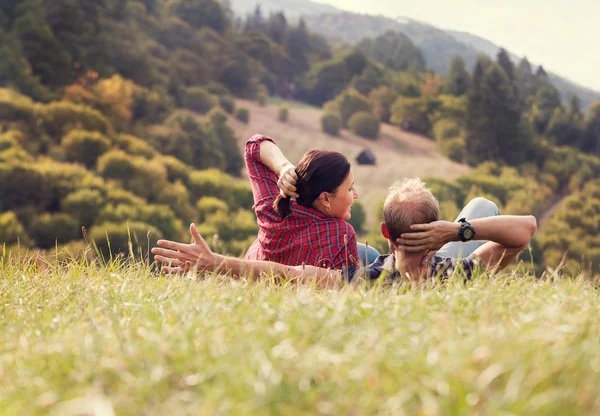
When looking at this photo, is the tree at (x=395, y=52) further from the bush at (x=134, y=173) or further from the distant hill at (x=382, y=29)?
the distant hill at (x=382, y=29)

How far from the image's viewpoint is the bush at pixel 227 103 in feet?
207

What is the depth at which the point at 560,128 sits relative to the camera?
66.4m

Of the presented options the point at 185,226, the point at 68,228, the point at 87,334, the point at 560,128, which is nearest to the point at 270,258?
the point at 87,334

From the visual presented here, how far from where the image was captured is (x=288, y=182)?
167 inches

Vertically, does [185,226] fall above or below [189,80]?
below

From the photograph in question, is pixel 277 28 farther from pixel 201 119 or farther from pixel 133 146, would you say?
A: pixel 133 146

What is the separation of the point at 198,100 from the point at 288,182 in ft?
187

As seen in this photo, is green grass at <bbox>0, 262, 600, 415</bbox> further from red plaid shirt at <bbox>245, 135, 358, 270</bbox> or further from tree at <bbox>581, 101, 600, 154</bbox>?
tree at <bbox>581, 101, 600, 154</bbox>

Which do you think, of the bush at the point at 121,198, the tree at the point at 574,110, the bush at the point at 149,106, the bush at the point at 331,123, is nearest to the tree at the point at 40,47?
the bush at the point at 149,106

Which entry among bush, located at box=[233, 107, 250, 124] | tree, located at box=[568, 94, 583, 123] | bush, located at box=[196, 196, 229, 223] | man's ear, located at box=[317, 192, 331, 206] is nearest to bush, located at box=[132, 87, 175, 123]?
bush, located at box=[233, 107, 250, 124]

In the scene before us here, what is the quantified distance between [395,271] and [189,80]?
63.2 meters

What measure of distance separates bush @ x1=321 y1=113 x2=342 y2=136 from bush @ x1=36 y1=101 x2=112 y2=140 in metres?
30.0

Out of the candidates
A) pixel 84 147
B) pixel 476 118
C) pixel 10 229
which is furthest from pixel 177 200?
pixel 476 118

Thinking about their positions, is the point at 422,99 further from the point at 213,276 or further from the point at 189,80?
the point at 213,276
